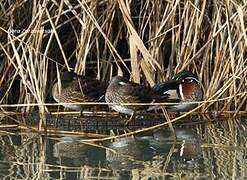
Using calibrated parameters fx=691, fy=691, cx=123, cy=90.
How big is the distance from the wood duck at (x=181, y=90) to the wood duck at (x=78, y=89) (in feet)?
1.55

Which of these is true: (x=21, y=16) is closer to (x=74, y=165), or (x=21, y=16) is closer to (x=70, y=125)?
(x=70, y=125)

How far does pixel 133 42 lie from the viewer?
5.41 metres

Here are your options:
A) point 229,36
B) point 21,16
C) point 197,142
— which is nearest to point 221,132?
point 197,142

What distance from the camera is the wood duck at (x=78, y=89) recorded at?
17.7 feet

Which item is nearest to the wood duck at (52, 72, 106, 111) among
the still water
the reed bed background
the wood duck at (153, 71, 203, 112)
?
the reed bed background

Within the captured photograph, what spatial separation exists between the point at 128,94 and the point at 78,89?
1.46 feet

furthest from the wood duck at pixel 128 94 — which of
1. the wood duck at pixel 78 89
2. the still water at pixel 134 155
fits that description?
the still water at pixel 134 155

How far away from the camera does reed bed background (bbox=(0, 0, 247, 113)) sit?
5293 mm

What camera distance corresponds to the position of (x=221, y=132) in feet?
Answer: 15.9

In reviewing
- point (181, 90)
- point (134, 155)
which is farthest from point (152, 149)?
point (181, 90)

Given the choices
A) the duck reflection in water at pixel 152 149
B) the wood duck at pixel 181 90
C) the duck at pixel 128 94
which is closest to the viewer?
the duck reflection in water at pixel 152 149

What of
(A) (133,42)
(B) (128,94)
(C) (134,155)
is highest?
(A) (133,42)

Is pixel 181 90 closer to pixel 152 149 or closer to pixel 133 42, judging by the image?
pixel 133 42

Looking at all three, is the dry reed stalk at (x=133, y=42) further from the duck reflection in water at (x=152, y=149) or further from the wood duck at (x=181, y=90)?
the duck reflection in water at (x=152, y=149)
